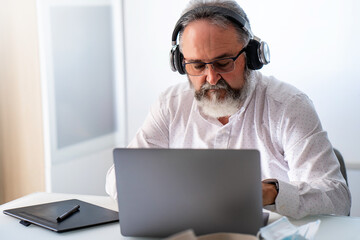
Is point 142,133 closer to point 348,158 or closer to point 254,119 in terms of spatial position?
point 254,119

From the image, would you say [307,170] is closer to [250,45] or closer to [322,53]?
[250,45]

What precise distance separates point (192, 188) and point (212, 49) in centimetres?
65

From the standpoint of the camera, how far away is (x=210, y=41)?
1574 millimetres

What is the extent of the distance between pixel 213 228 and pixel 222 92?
2.19 ft

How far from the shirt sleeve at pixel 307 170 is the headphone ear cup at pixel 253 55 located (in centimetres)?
17

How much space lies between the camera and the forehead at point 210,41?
1575mm

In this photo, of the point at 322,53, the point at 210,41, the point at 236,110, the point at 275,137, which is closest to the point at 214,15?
the point at 210,41

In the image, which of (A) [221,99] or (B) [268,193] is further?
(A) [221,99]

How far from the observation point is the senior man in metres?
1.51

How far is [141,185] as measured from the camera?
1078mm

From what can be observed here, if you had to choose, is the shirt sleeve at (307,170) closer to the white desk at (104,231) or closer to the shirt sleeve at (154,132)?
the white desk at (104,231)

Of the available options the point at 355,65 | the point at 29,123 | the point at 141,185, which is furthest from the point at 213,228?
the point at 29,123

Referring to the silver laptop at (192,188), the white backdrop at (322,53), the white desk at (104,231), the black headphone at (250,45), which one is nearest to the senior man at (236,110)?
the black headphone at (250,45)

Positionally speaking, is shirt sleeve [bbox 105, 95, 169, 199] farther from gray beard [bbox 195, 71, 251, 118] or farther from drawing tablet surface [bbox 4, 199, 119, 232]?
drawing tablet surface [bbox 4, 199, 119, 232]
